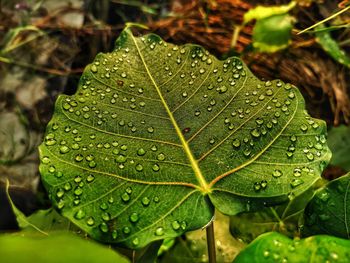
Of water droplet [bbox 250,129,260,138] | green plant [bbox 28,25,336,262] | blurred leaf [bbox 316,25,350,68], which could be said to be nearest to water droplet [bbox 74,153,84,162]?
green plant [bbox 28,25,336,262]

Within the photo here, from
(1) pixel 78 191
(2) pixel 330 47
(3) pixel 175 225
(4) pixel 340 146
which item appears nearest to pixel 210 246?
(3) pixel 175 225

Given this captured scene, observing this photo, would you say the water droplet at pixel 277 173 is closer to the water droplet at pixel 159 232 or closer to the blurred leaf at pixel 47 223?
the water droplet at pixel 159 232

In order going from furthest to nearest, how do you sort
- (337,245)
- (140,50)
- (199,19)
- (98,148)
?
(199,19), (140,50), (98,148), (337,245)

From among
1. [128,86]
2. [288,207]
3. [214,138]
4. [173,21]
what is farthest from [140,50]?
[173,21]

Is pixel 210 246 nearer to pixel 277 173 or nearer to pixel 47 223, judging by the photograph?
pixel 277 173

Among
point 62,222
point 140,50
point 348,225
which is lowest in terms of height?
point 62,222

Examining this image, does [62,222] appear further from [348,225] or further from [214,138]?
[348,225]
